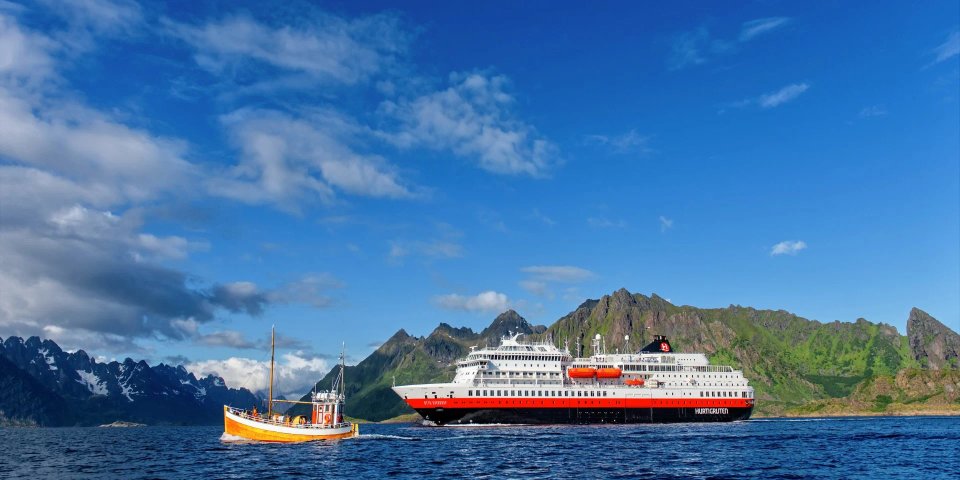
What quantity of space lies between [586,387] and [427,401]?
29.4m

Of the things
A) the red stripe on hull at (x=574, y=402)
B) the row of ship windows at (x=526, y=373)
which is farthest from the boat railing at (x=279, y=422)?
the row of ship windows at (x=526, y=373)

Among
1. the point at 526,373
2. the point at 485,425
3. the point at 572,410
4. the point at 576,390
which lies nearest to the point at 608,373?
the point at 576,390

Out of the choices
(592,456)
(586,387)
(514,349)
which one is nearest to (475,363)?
(514,349)

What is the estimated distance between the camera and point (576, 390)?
121 meters

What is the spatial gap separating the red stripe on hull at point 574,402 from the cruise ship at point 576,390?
6.7 inches

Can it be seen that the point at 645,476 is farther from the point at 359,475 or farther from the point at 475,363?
the point at 475,363

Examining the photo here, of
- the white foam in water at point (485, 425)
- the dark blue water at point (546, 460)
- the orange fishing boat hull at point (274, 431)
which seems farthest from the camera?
the white foam in water at point (485, 425)

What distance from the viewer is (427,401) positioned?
116m

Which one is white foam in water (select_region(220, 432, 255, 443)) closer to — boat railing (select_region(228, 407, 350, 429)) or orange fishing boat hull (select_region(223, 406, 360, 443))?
orange fishing boat hull (select_region(223, 406, 360, 443))

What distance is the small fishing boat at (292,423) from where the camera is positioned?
79.3 metres

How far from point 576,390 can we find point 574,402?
7.18ft

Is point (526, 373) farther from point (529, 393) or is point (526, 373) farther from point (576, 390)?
point (576, 390)

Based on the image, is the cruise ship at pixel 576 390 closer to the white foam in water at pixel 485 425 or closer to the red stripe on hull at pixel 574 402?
the red stripe on hull at pixel 574 402

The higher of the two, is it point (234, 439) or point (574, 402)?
point (574, 402)
